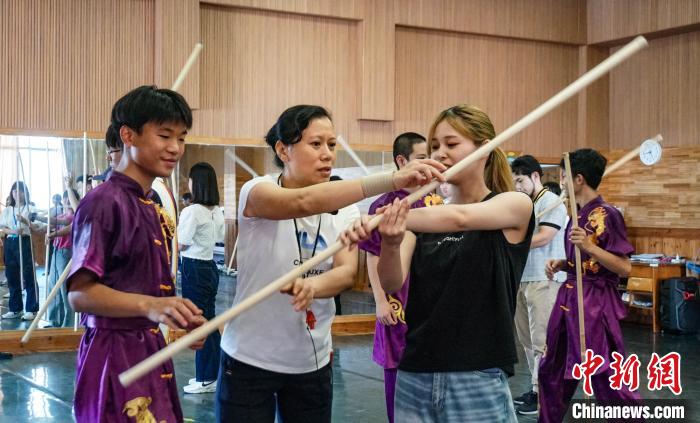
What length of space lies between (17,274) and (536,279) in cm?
547

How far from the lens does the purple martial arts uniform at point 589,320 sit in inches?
181

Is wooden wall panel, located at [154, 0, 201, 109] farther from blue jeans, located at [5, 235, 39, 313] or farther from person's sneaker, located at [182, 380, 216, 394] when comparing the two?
person's sneaker, located at [182, 380, 216, 394]

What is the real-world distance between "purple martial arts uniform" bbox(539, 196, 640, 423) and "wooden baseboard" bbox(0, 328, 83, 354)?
5.12 metres

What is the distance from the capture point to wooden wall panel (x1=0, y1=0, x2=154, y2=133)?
26.8 ft

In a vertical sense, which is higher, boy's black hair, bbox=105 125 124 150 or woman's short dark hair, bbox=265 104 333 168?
woman's short dark hair, bbox=265 104 333 168

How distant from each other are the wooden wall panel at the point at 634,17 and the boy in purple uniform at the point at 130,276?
31.0 ft

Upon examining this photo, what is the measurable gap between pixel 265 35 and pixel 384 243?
7.57 metres

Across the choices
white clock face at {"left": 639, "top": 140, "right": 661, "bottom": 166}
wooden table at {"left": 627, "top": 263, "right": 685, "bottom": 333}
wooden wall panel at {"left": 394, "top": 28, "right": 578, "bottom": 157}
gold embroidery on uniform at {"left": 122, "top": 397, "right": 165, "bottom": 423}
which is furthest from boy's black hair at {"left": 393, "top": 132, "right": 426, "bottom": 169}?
white clock face at {"left": 639, "top": 140, "right": 661, "bottom": 166}

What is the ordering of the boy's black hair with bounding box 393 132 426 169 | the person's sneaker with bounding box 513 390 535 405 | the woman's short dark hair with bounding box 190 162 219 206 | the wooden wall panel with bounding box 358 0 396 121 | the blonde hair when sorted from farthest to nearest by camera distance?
the wooden wall panel with bounding box 358 0 396 121 < the woman's short dark hair with bounding box 190 162 219 206 < the person's sneaker with bounding box 513 390 535 405 < the boy's black hair with bounding box 393 132 426 169 < the blonde hair

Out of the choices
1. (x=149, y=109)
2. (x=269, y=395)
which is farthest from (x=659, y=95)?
(x=149, y=109)

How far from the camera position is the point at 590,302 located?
4.68 metres

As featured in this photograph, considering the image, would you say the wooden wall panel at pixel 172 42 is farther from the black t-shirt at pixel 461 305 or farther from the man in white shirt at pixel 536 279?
the black t-shirt at pixel 461 305

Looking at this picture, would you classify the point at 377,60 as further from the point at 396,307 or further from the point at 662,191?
the point at 396,307

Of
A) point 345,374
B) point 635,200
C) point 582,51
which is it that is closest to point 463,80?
point 582,51
